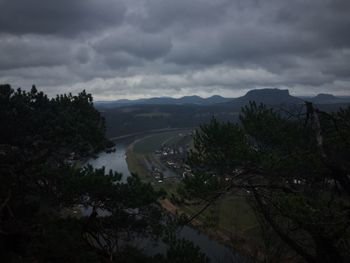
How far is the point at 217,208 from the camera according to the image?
126ft

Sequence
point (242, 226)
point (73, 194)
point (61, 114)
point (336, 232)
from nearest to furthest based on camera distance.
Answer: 1. point (336, 232)
2. point (73, 194)
3. point (61, 114)
4. point (242, 226)

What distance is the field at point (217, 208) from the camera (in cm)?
2220

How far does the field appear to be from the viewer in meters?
22.2

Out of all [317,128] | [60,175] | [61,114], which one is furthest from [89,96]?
[317,128]

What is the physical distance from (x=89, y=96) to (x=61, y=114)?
434 cm

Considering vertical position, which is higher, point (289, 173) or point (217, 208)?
point (289, 173)

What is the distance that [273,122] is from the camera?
837 inches

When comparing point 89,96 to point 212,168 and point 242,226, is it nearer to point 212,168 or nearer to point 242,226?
point 212,168

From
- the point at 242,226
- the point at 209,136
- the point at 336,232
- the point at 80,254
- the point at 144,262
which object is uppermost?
the point at 209,136

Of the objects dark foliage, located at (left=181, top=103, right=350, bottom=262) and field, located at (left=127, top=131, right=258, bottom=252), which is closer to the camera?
dark foliage, located at (left=181, top=103, right=350, bottom=262)

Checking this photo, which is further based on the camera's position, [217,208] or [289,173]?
[217,208]

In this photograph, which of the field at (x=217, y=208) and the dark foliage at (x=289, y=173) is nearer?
the dark foliage at (x=289, y=173)

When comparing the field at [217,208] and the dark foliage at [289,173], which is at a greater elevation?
the dark foliage at [289,173]

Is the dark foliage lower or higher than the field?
higher
